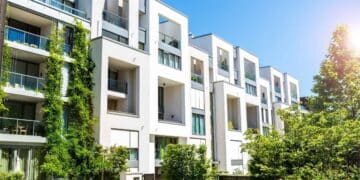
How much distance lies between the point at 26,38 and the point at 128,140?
1086 cm

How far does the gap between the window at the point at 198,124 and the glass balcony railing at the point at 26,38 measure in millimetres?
18862

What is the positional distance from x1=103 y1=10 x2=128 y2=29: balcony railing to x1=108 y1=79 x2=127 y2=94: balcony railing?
5.13 meters

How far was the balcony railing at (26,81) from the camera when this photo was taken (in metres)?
24.1

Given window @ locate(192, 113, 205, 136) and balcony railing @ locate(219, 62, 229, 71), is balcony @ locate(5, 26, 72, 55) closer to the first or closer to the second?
window @ locate(192, 113, 205, 136)

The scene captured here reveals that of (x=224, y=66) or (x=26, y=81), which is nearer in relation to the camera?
(x=26, y=81)

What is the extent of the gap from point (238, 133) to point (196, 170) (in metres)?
20.4

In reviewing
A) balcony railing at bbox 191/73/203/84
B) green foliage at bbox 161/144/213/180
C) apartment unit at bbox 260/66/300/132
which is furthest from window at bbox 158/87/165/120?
apartment unit at bbox 260/66/300/132

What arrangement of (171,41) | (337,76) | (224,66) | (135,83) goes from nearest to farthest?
(337,76), (135,83), (171,41), (224,66)

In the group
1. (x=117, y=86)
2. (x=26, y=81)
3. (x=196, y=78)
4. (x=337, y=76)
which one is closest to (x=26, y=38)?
(x=26, y=81)

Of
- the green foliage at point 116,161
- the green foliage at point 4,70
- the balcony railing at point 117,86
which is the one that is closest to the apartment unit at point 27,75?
the green foliage at point 4,70

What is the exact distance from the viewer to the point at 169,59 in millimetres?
37562

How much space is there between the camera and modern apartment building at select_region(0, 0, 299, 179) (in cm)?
2473

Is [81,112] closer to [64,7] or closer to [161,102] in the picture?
[64,7]

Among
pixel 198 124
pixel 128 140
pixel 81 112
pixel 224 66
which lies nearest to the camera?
pixel 81 112
